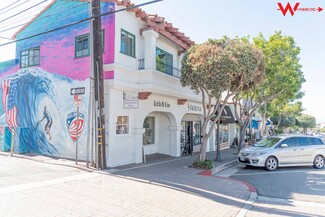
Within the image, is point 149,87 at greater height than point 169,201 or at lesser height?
greater

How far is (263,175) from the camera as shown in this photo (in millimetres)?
10500

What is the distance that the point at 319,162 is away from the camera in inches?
491

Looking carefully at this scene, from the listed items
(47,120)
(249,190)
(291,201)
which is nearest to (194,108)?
→ (47,120)

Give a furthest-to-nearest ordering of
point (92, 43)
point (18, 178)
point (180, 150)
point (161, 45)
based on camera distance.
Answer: point (180, 150), point (161, 45), point (92, 43), point (18, 178)

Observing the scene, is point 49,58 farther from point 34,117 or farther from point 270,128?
point 270,128

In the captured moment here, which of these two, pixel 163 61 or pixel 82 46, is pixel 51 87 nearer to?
pixel 82 46

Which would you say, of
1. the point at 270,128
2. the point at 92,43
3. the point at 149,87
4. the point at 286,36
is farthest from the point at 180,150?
the point at 270,128

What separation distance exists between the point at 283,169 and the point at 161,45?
9.35 metres

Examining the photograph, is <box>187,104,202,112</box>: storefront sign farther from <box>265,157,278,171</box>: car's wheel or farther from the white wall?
<box>265,157,278,171</box>: car's wheel

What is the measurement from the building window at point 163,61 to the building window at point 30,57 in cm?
693

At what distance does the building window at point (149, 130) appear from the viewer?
14.8 meters

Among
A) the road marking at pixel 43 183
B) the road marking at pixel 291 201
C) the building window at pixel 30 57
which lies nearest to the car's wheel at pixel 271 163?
the road marking at pixel 291 201

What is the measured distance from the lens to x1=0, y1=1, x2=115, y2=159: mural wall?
1148 centimetres

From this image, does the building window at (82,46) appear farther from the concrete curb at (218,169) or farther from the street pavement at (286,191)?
the street pavement at (286,191)
